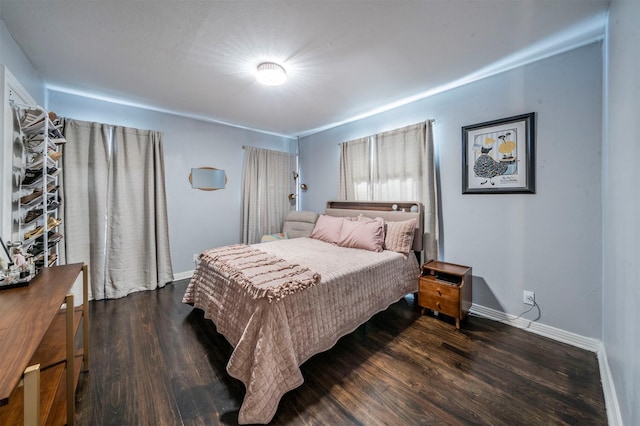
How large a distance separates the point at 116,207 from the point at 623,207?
4575mm

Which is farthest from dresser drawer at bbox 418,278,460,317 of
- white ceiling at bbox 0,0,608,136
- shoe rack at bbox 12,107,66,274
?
shoe rack at bbox 12,107,66,274

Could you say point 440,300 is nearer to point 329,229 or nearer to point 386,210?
point 386,210

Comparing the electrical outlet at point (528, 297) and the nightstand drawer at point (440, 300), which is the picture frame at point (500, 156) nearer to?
the electrical outlet at point (528, 297)

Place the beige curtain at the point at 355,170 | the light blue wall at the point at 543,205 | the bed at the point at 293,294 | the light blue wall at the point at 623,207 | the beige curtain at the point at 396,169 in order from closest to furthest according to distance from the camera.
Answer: the light blue wall at the point at 623,207
the bed at the point at 293,294
the light blue wall at the point at 543,205
the beige curtain at the point at 396,169
the beige curtain at the point at 355,170

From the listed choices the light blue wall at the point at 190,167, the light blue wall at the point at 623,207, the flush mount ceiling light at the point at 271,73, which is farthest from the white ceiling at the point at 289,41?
the light blue wall at the point at 623,207

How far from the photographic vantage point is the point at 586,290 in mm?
2031

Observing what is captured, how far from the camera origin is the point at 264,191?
15.0 ft

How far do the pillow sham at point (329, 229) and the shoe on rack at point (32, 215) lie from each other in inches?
109

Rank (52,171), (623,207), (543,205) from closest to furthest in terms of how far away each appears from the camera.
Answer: (623,207)
(543,205)
(52,171)

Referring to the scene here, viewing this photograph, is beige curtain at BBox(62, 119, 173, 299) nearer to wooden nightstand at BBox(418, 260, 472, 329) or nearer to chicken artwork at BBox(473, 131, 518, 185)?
wooden nightstand at BBox(418, 260, 472, 329)

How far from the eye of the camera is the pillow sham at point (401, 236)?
2.78 meters

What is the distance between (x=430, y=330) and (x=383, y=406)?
1.08 m

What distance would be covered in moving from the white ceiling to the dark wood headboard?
1355 millimetres

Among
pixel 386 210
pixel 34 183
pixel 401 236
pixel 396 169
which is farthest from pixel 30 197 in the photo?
pixel 396 169
